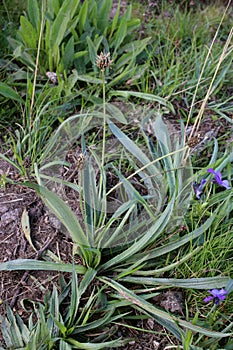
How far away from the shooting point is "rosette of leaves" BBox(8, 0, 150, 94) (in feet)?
7.90

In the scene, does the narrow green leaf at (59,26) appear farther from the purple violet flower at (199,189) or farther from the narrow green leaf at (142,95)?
the purple violet flower at (199,189)

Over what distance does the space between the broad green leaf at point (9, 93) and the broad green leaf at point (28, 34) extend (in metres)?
0.31

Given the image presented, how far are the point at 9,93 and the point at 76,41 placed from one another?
0.55 metres

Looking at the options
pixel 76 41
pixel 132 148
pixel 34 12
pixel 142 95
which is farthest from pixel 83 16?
pixel 132 148

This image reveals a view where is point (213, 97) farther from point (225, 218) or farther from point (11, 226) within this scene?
point (11, 226)

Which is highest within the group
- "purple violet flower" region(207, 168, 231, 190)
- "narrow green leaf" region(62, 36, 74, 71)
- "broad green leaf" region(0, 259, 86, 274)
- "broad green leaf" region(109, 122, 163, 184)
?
"narrow green leaf" region(62, 36, 74, 71)

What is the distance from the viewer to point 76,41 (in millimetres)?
2566

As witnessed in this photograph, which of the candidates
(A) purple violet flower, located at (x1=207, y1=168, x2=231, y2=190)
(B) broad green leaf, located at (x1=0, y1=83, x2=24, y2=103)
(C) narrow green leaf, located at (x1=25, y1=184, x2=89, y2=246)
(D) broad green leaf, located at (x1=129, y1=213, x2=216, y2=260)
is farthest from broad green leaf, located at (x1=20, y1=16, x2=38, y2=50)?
(D) broad green leaf, located at (x1=129, y1=213, x2=216, y2=260)

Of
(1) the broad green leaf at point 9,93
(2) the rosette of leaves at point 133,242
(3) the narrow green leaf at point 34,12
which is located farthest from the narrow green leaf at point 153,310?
(3) the narrow green leaf at point 34,12

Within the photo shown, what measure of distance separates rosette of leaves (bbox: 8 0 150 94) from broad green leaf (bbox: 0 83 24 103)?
0.66ft

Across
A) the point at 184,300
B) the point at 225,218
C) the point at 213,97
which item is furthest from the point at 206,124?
the point at 184,300

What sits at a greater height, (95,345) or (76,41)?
(76,41)

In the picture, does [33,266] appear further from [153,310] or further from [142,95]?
[142,95]

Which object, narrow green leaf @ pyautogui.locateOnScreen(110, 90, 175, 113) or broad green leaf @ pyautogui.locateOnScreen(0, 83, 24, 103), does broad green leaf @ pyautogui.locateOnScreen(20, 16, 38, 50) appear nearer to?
broad green leaf @ pyautogui.locateOnScreen(0, 83, 24, 103)
